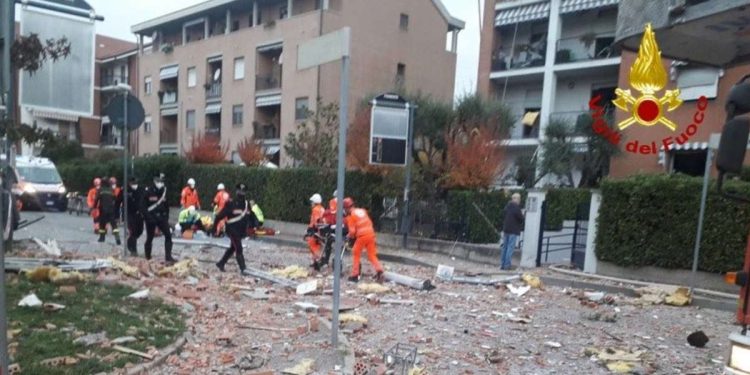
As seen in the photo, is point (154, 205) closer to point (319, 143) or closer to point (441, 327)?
point (441, 327)

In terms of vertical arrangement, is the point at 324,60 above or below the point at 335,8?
below

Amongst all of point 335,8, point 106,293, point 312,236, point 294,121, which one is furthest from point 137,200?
point 335,8

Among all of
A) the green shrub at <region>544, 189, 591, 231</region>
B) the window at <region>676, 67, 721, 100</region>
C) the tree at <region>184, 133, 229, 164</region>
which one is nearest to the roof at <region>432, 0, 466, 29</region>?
the tree at <region>184, 133, 229, 164</region>

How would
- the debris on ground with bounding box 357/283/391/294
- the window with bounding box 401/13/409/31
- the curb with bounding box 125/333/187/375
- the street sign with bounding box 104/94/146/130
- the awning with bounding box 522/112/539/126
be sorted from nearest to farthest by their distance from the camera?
the curb with bounding box 125/333/187/375 → the debris on ground with bounding box 357/283/391/294 → the street sign with bounding box 104/94/146/130 → the awning with bounding box 522/112/539/126 → the window with bounding box 401/13/409/31

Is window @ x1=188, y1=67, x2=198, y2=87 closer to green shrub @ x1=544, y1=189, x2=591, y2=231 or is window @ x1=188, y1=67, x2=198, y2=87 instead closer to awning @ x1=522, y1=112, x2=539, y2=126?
awning @ x1=522, y1=112, x2=539, y2=126

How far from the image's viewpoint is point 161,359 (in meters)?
5.05

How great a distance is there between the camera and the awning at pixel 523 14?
84.0 ft

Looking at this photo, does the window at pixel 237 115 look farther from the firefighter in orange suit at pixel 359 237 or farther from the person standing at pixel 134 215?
the firefighter in orange suit at pixel 359 237

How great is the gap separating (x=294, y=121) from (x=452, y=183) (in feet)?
54.1

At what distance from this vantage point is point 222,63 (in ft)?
119

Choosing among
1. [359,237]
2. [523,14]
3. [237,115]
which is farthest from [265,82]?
[359,237]

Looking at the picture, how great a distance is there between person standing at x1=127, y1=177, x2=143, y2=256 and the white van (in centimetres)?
1475

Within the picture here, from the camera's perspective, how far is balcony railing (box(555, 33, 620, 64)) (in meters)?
24.2

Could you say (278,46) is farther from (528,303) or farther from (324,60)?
(324,60)
